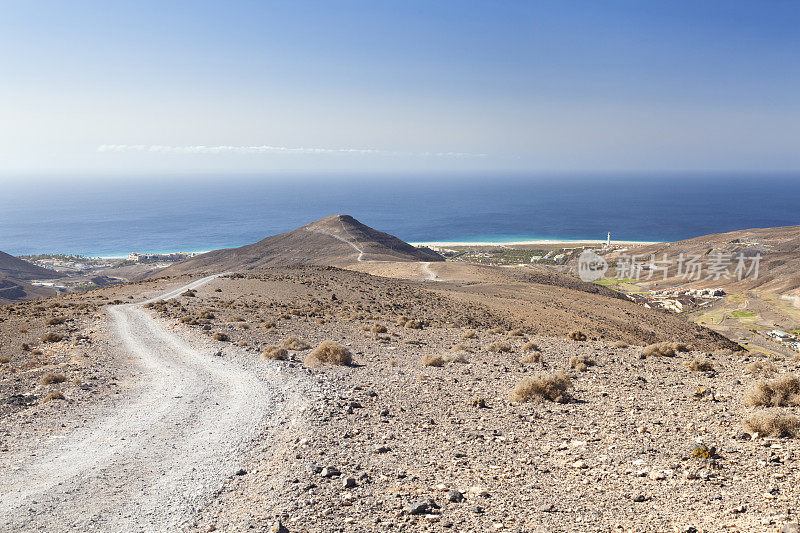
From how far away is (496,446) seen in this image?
818cm

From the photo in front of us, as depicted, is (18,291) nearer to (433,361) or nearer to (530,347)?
(433,361)

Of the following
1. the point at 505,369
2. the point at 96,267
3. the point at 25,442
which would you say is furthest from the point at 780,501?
the point at 96,267

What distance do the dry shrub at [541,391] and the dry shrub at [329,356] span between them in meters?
6.33

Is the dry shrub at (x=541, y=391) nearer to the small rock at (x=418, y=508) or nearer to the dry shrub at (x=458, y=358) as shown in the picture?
the dry shrub at (x=458, y=358)

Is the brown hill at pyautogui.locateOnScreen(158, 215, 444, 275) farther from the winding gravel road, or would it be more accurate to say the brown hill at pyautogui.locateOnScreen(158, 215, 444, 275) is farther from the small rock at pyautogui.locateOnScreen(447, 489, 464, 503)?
the small rock at pyautogui.locateOnScreen(447, 489, 464, 503)

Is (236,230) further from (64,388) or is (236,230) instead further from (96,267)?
(64,388)

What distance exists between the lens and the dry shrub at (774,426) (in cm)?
725

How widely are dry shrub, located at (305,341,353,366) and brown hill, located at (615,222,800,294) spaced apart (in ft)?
248

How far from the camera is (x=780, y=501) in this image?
550cm

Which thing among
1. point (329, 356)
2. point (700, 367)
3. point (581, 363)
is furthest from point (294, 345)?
point (700, 367)

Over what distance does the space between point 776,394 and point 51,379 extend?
Result: 17578 millimetres

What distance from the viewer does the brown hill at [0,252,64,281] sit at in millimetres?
84619

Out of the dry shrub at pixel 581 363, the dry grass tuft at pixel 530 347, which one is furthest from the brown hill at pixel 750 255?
the dry shrub at pixel 581 363

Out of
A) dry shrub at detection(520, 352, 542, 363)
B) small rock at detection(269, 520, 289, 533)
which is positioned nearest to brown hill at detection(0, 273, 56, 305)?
dry shrub at detection(520, 352, 542, 363)
